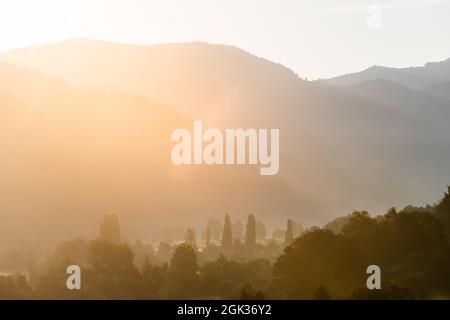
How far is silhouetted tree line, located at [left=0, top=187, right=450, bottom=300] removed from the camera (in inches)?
1649

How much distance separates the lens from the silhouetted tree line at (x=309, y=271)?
4188 centimetres

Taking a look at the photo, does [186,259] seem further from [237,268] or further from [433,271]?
[433,271]

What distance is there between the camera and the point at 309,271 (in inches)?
1753
